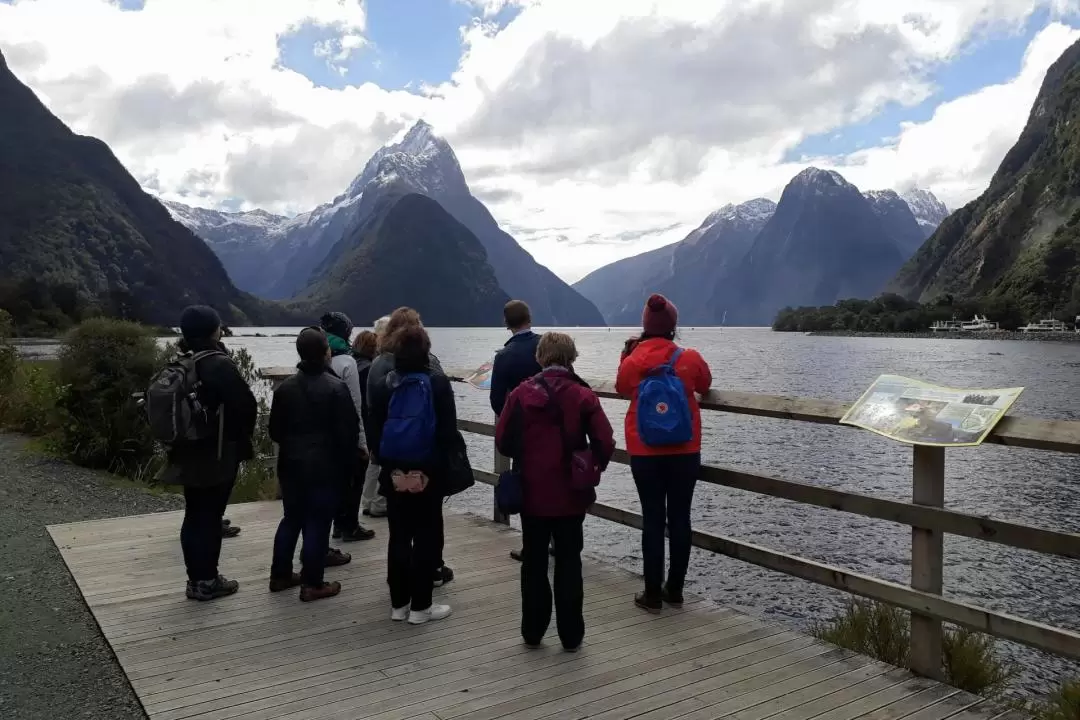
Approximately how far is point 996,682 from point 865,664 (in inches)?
79.8

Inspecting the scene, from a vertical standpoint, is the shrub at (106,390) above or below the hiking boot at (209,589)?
above

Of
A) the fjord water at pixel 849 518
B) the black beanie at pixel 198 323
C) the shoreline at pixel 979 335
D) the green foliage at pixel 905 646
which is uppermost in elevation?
the black beanie at pixel 198 323

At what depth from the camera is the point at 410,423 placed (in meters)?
4.80

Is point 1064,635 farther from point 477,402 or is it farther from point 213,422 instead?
point 477,402

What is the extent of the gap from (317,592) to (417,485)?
145cm

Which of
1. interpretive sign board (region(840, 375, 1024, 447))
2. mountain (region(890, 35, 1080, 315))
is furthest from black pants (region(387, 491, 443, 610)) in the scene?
mountain (region(890, 35, 1080, 315))

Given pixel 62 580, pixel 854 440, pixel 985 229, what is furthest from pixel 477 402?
pixel 985 229

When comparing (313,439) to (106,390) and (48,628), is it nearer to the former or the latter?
(48,628)

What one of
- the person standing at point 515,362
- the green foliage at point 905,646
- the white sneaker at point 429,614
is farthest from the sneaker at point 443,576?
the green foliage at point 905,646

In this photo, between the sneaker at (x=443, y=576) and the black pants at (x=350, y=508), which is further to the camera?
the black pants at (x=350, y=508)

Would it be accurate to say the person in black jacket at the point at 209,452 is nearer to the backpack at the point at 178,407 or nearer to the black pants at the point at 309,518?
the backpack at the point at 178,407

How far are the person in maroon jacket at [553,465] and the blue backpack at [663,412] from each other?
0.46 meters

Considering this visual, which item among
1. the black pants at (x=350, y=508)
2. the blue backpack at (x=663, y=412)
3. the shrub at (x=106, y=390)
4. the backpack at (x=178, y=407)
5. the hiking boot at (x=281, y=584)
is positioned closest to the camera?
the blue backpack at (x=663, y=412)

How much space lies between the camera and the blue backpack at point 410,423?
4.77m
